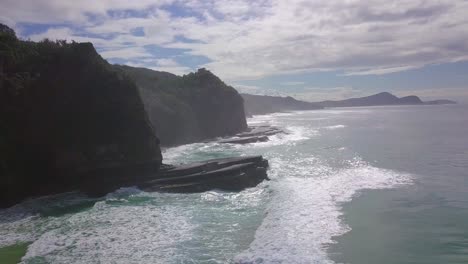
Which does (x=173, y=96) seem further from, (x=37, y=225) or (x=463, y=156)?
(x=37, y=225)

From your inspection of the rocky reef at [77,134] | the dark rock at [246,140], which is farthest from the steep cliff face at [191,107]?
the rocky reef at [77,134]

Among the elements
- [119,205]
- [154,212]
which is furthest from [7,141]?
[154,212]

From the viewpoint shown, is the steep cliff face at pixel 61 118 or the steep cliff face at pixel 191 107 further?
the steep cliff face at pixel 191 107

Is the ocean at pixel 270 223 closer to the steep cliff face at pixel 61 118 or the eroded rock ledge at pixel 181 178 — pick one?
the eroded rock ledge at pixel 181 178

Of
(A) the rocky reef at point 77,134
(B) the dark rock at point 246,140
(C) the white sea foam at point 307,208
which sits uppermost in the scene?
(A) the rocky reef at point 77,134

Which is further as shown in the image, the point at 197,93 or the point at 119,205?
the point at 197,93

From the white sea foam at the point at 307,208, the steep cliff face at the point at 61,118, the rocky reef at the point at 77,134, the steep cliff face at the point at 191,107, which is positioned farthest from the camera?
the steep cliff face at the point at 191,107
